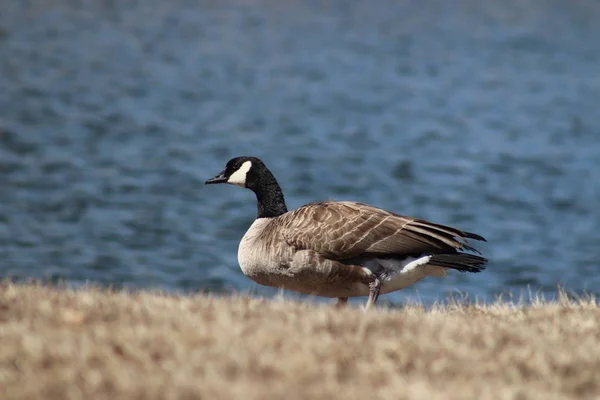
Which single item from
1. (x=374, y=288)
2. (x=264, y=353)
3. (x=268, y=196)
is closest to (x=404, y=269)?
(x=374, y=288)

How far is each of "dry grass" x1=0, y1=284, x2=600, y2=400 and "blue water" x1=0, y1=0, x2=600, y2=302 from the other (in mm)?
6178

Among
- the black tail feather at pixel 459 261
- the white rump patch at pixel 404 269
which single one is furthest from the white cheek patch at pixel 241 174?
the black tail feather at pixel 459 261

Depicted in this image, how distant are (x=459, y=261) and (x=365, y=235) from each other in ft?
2.72

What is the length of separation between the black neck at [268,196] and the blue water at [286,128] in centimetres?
246

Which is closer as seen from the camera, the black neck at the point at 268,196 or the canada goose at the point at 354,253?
the canada goose at the point at 354,253

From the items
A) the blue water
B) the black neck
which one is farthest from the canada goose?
the blue water

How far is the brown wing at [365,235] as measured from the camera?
353 inches

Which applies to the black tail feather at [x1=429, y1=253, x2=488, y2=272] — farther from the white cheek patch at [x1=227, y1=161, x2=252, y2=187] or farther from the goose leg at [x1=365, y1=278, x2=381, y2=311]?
the white cheek patch at [x1=227, y1=161, x2=252, y2=187]

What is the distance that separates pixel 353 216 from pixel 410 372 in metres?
3.41

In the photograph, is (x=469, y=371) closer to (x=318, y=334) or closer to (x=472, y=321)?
(x=318, y=334)

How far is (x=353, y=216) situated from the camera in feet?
30.3

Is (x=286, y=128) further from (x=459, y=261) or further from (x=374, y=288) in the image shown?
(x=459, y=261)

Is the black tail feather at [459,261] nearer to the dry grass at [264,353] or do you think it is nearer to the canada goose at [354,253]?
the canada goose at [354,253]

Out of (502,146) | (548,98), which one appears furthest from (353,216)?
(548,98)
